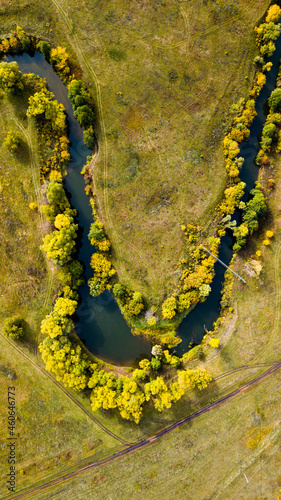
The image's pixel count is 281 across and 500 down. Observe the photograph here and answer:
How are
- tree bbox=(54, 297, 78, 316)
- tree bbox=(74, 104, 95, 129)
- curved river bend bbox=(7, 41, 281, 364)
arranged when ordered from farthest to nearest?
curved river bend bbox=(7, 41, 281, 364)
tree bbox=(74, 104, 95, 129)
tree bbox=(54, 297, 78, 316)

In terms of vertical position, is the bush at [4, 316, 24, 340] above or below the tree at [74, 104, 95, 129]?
below

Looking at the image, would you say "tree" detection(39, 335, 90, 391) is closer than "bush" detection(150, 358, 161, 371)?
Yes

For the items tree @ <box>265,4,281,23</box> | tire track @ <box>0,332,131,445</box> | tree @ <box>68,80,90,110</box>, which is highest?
tree @ <box>265,4,281,23</box>

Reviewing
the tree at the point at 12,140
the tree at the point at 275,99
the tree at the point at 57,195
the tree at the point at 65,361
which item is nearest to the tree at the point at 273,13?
the tree at the point at 275,99

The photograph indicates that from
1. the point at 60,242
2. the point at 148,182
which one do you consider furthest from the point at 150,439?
the point at 148,182

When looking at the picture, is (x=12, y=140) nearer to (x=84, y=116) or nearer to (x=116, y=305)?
(x=84, y=116)

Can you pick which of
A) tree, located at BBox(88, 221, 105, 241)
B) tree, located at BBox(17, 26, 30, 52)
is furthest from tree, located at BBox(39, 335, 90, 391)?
tree, located at BBox(17, 26, 30, 52)

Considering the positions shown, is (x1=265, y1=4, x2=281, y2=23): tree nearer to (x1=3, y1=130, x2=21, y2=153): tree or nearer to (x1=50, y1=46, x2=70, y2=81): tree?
(x1=50, y1=46, x2=70, y2=81): tree
